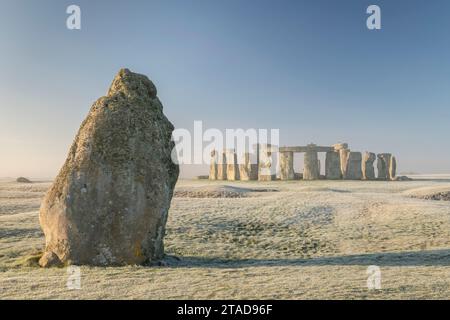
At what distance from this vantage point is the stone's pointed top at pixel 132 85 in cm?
1235

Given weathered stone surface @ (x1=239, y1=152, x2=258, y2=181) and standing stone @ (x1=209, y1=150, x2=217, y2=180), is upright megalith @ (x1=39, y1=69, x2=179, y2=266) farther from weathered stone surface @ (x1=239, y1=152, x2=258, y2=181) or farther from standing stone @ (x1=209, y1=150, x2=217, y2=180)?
standing stone @ (x1=209, y1=150, x2=217, y2=180)

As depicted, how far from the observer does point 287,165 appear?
4634 cm

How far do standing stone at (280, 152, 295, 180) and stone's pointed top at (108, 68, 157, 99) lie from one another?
113ft

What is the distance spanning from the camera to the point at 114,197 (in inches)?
416

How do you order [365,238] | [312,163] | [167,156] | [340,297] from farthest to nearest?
[312,163]
[365,238]
[167,156]
[340,297]

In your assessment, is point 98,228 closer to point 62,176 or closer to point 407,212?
point 62,176

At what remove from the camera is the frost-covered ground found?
8164 mm

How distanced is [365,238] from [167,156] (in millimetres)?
8656

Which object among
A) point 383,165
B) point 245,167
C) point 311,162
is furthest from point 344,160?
point 245,167

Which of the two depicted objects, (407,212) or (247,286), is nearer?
(247,286)

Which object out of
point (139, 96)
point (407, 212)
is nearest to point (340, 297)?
point (139, 96)

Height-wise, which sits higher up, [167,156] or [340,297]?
[167,156]

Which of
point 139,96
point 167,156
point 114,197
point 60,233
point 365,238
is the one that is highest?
point 139,96

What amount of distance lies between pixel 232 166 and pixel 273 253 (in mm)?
35118
